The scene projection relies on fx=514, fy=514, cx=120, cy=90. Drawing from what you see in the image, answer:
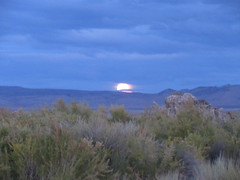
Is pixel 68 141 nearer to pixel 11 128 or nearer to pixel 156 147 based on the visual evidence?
pixel 11 128

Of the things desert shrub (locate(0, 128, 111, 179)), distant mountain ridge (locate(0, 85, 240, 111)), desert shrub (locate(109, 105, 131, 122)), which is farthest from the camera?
distant mountain ridge (locate(0, 85, 240, 111))

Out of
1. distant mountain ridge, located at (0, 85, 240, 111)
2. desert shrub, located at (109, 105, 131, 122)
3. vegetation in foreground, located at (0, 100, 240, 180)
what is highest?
distant mountain ridge, located at (0, 85, 240, 111)

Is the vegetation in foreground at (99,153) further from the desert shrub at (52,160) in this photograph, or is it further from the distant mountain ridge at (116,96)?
the distant mountain ridge at (116,96)

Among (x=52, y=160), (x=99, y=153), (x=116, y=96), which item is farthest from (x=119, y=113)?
(x=116, y=96)

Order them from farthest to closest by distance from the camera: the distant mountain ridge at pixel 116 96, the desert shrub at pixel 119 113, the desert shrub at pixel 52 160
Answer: the distant mountain ridge at pixel 116 96 < the desert shrub at pixel 119 113 < the desert shrub at pixel 52 160

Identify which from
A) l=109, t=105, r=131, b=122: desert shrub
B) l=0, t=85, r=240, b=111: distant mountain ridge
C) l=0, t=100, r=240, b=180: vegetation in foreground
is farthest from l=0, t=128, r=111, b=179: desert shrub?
l=0, t=85, r=240, b=111: distant mountain ridge

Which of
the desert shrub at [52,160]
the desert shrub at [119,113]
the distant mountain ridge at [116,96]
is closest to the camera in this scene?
the desert shrub at [52,160]

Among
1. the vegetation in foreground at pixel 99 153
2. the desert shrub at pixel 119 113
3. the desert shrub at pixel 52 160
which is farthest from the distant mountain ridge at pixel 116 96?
the desert shrub at pixel 52 160

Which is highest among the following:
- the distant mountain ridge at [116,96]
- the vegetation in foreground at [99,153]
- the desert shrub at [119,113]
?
the distant mountain ridge at [116,96]

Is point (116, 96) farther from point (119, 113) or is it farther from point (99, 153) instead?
point (99, 153)

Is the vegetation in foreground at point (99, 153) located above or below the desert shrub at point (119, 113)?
below

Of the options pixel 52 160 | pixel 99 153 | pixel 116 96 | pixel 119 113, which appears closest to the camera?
pixel 52 160

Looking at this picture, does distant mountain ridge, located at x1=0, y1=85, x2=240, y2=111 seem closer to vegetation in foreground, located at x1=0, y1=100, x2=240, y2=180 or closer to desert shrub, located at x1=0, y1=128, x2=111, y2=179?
vegetation in foreground, located at x1=0, y1=100, x2=240, y2=180

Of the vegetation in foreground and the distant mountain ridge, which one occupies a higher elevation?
the distant mountain ridge
